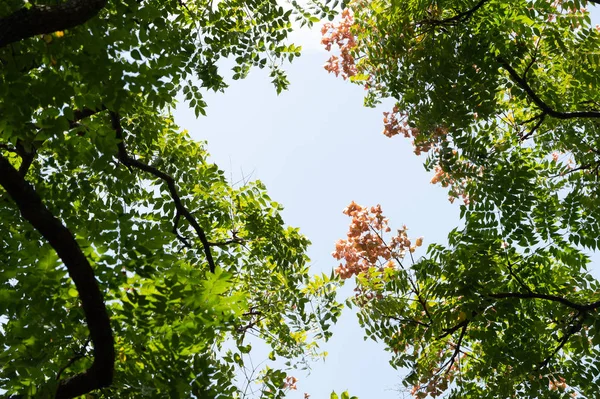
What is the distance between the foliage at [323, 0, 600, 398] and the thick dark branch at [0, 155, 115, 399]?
4.06 meters

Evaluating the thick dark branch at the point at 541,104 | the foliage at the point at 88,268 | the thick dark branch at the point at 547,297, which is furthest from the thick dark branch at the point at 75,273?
the thick dark branch at the point at 541,104

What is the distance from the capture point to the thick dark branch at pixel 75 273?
4.14 metres

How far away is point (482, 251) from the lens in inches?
290

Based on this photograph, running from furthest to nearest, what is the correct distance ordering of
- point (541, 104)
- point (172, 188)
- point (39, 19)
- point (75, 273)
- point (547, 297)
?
point (172, 188)
point (541, 104)
point (547, 297)
point (75, 273)
point (39, 19)

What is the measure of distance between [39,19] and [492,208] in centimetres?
630

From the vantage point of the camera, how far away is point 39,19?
12.7ft

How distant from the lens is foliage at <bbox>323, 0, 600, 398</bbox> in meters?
7.12

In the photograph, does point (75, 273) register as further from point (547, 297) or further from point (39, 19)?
point (547, 297)

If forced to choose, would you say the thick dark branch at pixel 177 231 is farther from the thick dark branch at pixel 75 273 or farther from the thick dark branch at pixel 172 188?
the thick dark branch at pixel 75 273

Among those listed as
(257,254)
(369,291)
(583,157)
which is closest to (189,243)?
(257,254)

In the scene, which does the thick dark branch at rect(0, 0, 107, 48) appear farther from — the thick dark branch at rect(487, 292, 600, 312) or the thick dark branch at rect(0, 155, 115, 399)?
the thick dark branch at rect(487, 292, 600, 312)

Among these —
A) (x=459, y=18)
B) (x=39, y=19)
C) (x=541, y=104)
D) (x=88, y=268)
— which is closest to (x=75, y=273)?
(x=88, y=268)

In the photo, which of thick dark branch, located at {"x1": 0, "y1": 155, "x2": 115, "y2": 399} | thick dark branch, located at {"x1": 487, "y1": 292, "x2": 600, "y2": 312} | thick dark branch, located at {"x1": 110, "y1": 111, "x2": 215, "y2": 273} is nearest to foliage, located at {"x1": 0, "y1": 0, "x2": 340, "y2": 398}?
thick dark branch, located at {"x1": 0, "y1": 155, "x2": 115, "y2": 399}

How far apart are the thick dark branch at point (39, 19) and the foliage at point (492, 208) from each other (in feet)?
16.9
